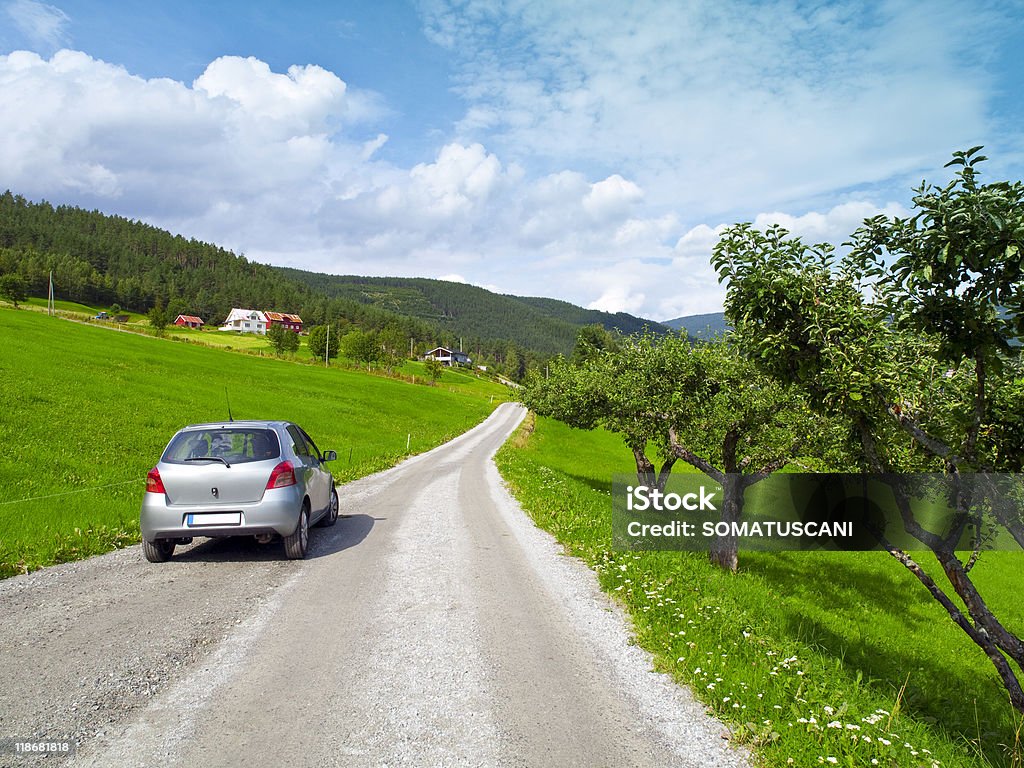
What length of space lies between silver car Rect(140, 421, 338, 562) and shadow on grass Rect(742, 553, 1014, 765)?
7377 millimetres

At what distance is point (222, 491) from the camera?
8.73 meters

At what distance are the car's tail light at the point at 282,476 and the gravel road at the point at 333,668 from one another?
1248 mm

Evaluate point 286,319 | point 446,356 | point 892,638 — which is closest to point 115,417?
point 892,638

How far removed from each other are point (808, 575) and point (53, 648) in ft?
64.2

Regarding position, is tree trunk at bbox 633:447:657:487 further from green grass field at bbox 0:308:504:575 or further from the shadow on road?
the shadow on road

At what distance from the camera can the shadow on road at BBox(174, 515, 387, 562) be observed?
30.8 ft

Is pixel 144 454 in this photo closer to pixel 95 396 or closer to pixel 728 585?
pixel 95 396

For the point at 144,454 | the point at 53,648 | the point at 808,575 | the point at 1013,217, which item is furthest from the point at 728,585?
the point at 144,454

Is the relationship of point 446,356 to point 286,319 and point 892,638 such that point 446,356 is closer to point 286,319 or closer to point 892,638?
point 286,319

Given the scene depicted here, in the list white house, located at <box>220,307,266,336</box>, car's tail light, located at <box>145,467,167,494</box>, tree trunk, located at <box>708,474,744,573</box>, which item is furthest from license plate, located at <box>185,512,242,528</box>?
white house, located at <box>220,307,266,336</box>

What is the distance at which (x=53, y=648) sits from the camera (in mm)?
5570

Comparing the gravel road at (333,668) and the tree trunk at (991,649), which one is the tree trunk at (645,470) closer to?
the gravel road at (333,668)

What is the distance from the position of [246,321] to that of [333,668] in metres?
180

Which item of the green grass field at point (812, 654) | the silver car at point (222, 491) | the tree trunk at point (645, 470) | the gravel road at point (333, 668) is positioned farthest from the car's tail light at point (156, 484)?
the tree trunk at point (645, 470)
